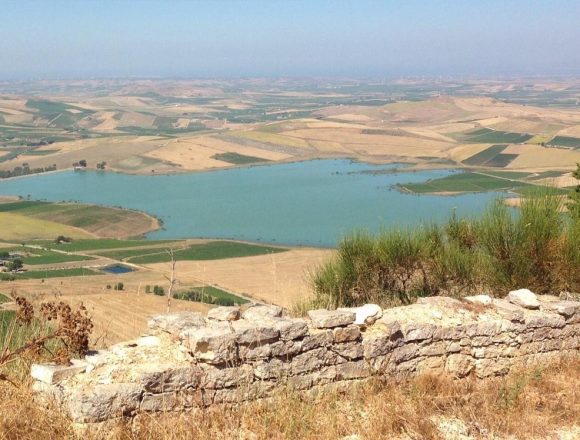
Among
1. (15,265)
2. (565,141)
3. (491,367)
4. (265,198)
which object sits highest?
(491,367)

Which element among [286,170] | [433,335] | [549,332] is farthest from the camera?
[286,170]

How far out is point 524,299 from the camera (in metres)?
7.59

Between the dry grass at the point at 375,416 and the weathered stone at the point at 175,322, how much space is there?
87 centimetres

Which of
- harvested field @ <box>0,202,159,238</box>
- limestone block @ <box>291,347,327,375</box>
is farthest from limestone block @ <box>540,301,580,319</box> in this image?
harvested field @ <box>0,202,159,238</box>

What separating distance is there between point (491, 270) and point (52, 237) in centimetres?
6232

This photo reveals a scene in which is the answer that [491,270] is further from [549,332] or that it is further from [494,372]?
[494,372]

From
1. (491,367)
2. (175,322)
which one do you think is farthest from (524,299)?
(175,322)

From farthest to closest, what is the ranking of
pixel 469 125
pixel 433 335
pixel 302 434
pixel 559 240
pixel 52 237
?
1. pixel 469 125
2. pixel 52 237
3. pixel 559 240
4. pixel 433 335
5. pixel 302 434

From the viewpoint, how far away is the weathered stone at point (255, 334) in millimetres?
5434

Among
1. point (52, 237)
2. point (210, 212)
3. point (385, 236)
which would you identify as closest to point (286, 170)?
point (210, 212)

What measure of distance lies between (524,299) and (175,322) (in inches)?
176

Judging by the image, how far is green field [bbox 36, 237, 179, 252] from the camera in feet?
193

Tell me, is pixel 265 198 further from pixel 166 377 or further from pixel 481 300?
pixel 166 377

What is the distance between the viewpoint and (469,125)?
145 meters
